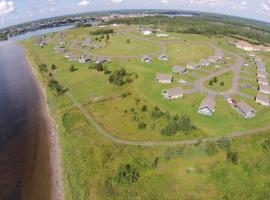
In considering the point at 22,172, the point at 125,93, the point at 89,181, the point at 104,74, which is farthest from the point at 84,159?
the point at 104,74

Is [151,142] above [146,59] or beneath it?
above

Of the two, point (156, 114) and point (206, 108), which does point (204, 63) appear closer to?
point (206, 108)

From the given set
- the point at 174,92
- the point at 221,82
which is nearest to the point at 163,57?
the point at 221,82

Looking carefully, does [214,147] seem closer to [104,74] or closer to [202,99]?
[202,99]

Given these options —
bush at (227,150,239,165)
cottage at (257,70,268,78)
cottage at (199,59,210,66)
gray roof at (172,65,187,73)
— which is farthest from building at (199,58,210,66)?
bush at (227,150,239,165)

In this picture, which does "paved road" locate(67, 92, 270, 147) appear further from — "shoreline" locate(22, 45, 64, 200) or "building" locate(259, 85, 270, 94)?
"building" locate(259, 85, 270, 94)

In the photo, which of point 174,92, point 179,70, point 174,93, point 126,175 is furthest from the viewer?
Result: point 179,70

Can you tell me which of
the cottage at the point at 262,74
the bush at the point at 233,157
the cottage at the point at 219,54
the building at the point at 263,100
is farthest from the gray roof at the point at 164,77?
the bush at the point at 233,157
